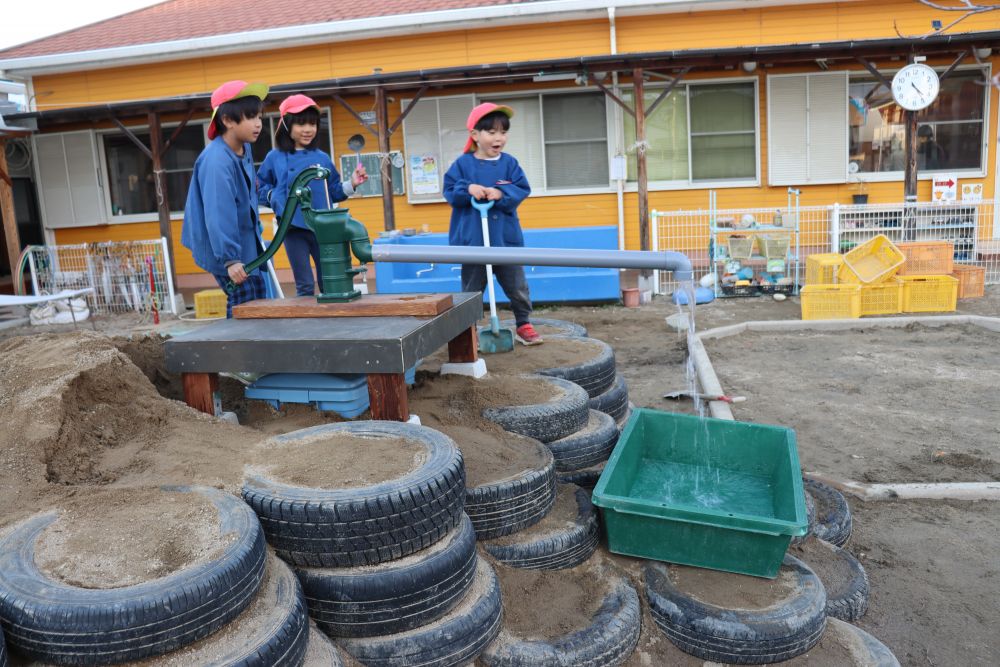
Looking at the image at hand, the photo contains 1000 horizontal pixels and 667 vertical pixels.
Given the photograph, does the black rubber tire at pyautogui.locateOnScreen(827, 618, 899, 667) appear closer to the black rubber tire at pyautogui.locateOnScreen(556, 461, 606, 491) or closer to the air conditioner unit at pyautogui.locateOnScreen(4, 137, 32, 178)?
the black rubber tire at pyautogui.locateOnScreen(556, 461, 606, 491)

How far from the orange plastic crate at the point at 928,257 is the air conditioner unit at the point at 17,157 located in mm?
15243

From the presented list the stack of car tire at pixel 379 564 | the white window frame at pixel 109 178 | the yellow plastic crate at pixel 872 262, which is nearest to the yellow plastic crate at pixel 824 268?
the yellow plastic crate at pixel 872 262

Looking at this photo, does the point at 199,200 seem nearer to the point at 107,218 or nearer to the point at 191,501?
the point at 191,501

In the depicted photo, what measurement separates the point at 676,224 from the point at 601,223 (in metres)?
1.61

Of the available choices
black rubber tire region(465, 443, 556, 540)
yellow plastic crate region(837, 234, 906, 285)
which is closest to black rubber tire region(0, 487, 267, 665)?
black rubber tire region(465, 443, 556, 540)

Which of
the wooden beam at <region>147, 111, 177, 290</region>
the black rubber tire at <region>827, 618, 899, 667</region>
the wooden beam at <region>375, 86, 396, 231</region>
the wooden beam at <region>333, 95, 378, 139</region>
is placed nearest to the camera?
the black rubber tire at <region>827, 618, 899, 667</region>

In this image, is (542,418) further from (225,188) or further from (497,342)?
(225,188)

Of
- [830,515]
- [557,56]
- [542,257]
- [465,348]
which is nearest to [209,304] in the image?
[557,56]

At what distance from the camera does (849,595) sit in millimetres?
3105

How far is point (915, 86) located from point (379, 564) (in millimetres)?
Answer: 11873

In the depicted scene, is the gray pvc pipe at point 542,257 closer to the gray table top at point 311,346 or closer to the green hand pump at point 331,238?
the gray table top at point 311,346

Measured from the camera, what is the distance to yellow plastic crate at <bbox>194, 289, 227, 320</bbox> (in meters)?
11.2

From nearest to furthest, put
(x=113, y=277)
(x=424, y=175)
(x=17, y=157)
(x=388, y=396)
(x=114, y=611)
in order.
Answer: (x=114, y=611)
(x=388, y=396)
(x=113, y=277)
(x=424, y=175)
(x=17, y=157)

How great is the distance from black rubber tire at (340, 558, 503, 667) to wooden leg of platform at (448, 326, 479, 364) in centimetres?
184
